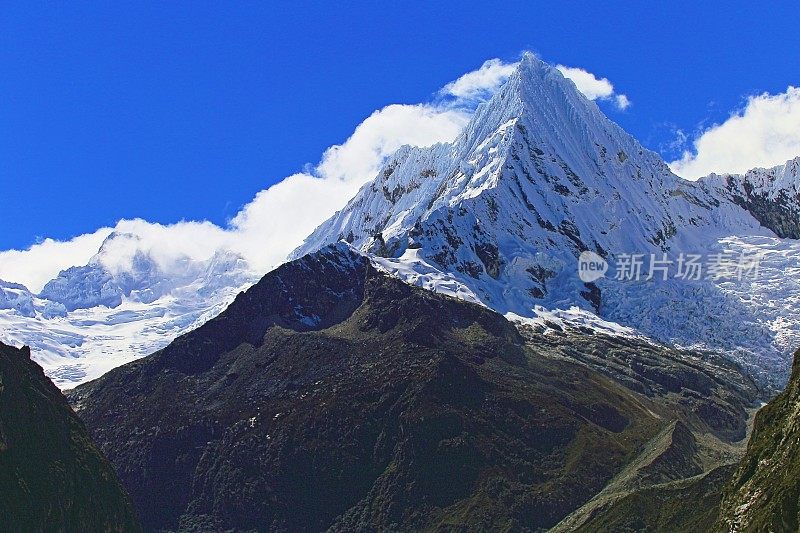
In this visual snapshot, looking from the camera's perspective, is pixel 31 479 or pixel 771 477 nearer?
pixel 771 477

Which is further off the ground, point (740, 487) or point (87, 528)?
point (87, 528)

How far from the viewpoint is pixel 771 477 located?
109000 millimetres

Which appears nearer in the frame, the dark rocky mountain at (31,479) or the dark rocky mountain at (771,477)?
the dark rocky mountain at (771,477)

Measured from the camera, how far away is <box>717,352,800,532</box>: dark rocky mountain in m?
101

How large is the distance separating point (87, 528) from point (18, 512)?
853 inches

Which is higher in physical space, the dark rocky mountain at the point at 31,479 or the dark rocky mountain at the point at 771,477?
the dark rocky mountain at the point at 31,479

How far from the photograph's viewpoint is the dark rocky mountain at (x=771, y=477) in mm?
101188

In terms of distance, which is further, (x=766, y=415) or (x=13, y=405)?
(x=13, y=405)

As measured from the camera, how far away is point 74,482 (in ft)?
655

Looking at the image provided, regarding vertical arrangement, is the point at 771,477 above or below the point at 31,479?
below

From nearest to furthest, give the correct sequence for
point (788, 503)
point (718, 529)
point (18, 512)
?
1. point (788, 503)
2. point (718, 529)
3. point (18, 512)


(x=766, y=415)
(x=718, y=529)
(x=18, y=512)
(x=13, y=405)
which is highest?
(x=13, y=405)

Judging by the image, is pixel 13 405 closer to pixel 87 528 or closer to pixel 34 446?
pixel 34 446

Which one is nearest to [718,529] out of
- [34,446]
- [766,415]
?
[766,415]
